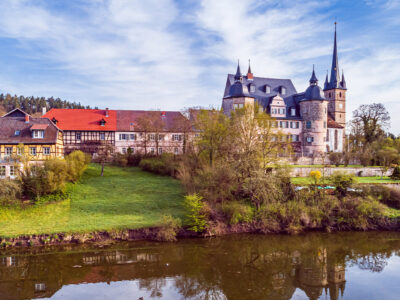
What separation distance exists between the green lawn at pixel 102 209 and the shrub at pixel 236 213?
2.71 metres

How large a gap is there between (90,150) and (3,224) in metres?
19.3

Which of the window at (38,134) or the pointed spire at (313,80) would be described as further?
the pointed spire at (313,80)

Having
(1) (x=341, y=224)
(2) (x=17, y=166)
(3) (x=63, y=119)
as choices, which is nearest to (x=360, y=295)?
(1) (x=341, y=224)

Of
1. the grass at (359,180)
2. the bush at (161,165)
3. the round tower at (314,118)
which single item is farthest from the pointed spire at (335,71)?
the bush at (161,165)

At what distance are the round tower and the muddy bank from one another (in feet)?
70.2

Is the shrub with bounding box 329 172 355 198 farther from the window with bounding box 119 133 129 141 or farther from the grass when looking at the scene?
the window with bounding box 119 133 129 141

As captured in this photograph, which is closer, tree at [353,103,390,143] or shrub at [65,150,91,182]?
shrub at [65,150,91,182]

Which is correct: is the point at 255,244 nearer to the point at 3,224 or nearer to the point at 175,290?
the point at 175,290

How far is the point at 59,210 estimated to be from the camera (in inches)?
753

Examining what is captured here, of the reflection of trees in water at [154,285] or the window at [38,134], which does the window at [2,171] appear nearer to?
the window at [38,134]

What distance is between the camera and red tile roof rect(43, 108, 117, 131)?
36125 mm

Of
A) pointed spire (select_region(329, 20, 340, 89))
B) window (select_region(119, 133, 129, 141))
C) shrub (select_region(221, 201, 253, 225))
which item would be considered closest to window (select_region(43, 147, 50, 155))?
window (select_region(119, 133, 129, 141))

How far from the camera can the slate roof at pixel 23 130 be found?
25969 millimetres

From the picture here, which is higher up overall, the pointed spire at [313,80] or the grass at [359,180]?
the pointed spire at [313,80]
